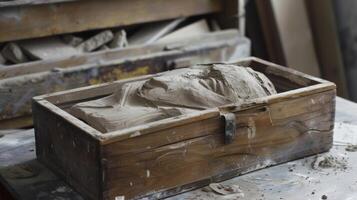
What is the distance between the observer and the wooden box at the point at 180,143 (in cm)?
134

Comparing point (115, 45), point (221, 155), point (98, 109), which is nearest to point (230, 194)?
point (221, 155)

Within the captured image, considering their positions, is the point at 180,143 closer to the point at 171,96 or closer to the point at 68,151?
the point at 171,96

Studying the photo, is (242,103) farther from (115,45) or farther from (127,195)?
(115,45)

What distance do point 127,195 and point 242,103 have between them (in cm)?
37

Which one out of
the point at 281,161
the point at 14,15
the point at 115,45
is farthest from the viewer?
the point at 115,45

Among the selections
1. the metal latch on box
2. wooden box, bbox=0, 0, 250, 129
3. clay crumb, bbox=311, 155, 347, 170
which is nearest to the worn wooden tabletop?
clay crumb, bbox=311, 155, 347, 170

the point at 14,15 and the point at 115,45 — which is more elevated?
the point at 14,15

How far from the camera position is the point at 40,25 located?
2.19 metres

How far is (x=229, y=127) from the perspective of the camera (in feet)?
4.82

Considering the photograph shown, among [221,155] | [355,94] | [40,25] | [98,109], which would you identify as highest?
[40,25]

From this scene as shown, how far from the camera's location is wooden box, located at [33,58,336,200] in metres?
1.34

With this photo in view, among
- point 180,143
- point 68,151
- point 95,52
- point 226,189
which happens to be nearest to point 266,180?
point 226,189

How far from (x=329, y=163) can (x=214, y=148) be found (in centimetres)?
35

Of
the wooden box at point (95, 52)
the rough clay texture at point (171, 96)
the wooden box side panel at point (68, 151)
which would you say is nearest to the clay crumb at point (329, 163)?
the rough clay texture at point (171, 96)
